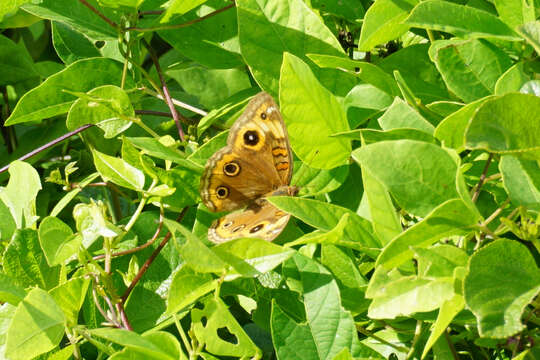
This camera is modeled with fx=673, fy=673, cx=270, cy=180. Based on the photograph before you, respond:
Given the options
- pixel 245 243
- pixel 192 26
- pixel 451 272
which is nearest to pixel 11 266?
pixel 245 243

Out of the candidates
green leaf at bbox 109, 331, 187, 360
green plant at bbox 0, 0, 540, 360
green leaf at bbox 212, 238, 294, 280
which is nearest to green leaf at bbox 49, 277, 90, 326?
green plant at bbox 0, 0, 540, 360

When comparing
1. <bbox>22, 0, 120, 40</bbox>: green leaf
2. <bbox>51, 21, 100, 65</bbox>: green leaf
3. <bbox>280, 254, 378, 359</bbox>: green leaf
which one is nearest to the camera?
<bbox>280, 254, 378, 359</bbox>: green leaf

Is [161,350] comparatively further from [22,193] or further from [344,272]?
[22,193]

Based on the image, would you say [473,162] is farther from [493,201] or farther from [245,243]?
[245,243]

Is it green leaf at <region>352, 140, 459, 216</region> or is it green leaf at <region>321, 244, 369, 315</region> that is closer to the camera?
green leaf at <region>352, 140, 459, 216</region>

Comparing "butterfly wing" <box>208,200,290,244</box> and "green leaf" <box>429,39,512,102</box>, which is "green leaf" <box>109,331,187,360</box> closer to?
"butterfly wing" <box>208,200,290,244</box>

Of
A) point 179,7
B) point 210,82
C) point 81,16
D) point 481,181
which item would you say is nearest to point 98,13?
point 81,16

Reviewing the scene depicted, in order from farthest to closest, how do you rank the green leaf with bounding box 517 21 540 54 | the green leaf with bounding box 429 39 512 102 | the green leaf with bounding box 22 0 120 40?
the green leaf with bounding box 22 0 120 40 → the green leaf with bounding box 429 39 512 102 → the green leaf with bounding box 517 21 540 54
